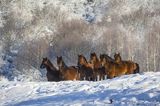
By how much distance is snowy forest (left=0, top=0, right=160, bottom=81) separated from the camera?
81.4 meters

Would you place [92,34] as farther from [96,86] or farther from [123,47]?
[96,86]

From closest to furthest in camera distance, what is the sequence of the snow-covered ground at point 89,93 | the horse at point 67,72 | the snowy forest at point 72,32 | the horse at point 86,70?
the snow-covered ground at point 89,93, the horse at point 67,72, the horse at point 86,70, the snowy forest at point 72,32

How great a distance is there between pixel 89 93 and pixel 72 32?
245 feet

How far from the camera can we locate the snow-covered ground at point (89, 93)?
1585cm

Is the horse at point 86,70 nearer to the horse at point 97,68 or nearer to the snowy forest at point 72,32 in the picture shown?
the horse at point 97,68

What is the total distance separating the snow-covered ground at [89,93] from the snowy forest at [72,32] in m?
50.7

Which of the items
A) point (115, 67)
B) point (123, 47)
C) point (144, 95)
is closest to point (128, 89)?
point (144, 95)

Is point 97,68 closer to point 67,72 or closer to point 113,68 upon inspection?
point 113,68

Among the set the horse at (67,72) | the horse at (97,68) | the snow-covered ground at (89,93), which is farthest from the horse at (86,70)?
the snow-covered ground at (89,93)

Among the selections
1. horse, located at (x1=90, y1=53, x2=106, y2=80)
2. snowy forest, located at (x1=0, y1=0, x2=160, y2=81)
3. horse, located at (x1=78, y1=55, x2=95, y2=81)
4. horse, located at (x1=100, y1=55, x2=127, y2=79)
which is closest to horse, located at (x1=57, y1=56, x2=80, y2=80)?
horse, located at (x1=78, y1=55, x2=95, y2=81)

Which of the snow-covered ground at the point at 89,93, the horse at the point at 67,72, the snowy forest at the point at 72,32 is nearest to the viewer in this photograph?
the snow-covered ground at the point at 89,93

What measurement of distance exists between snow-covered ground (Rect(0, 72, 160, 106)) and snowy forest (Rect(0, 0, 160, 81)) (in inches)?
1995

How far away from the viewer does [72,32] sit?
91.9m

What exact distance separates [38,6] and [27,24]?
10.8 m
